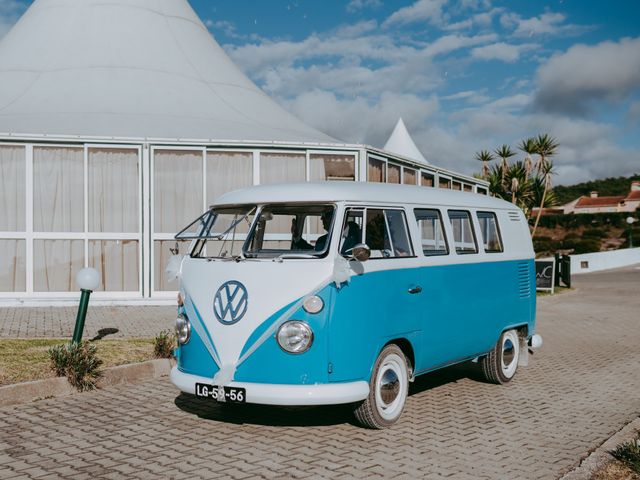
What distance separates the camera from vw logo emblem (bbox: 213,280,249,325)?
20.9 feet

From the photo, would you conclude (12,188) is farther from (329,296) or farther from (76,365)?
(329,296)

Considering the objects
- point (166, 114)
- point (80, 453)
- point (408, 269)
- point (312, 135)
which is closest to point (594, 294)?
point (312, 135)

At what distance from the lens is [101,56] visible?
19.3 m

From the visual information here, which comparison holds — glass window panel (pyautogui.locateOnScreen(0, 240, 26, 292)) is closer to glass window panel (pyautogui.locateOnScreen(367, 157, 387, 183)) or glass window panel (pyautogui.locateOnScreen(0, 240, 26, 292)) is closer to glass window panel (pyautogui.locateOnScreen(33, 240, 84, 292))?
glass window panel (pyautogui.locateOnScreen(33, 240, 84, 292))

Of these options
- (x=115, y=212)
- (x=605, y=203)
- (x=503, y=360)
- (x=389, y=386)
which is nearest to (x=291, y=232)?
(x=389, y=386)

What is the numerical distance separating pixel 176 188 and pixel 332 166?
3.58 meters

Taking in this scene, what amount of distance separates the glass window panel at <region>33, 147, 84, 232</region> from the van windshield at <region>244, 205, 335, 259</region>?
30.9 ft

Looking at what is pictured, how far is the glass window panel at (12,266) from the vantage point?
50.3 ft

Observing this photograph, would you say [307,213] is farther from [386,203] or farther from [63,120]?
[63,120]

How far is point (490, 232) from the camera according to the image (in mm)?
8812

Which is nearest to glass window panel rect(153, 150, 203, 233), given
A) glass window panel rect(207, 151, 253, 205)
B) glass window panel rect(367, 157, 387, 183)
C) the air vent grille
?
glass window panel rect(207, 151, 253, 205)

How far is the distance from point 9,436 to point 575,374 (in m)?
6.99

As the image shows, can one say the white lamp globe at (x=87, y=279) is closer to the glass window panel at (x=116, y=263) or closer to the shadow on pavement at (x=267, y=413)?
the shadow on pavement at (x=267, y=413)

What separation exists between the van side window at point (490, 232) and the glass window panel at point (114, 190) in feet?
30.5
